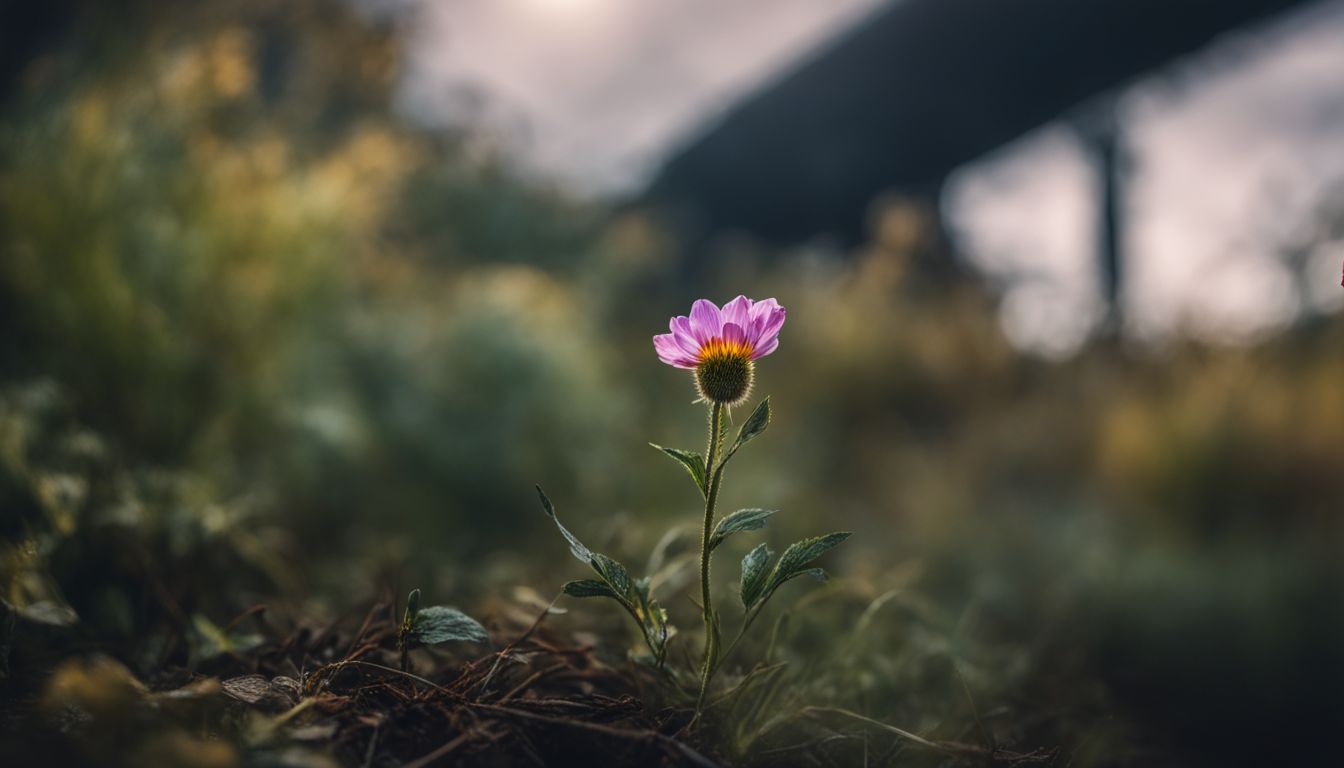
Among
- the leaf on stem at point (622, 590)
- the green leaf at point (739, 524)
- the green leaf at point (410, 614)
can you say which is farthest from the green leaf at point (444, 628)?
the green leaf at point (739, 524)

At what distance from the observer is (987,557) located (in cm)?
274

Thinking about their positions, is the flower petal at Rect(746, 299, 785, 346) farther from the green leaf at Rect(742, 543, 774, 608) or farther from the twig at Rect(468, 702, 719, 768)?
the twig at Rect(468, 702, 719, 768)

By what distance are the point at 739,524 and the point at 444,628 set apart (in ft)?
0.97

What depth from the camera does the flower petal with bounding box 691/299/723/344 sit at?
72cm

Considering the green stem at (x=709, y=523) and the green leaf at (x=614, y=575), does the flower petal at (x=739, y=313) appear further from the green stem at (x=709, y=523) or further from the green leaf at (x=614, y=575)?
the green leaf at (x=614, y=575)

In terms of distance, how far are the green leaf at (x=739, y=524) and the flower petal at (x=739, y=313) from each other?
170 millimetres

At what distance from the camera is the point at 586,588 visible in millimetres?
705

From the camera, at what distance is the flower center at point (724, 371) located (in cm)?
70

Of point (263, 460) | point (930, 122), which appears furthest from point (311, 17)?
point (930, 122)

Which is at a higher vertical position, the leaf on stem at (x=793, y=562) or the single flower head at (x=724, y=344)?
the single flower head at (x=724, y=344)

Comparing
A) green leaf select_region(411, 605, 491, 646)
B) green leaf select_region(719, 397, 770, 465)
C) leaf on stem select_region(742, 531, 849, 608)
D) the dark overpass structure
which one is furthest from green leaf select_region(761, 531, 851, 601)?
the dark overpass structure

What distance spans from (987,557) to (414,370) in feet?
7.02

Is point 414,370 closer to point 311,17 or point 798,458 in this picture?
point 311,17

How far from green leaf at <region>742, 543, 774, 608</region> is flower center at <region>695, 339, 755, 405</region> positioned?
14 centimetres
